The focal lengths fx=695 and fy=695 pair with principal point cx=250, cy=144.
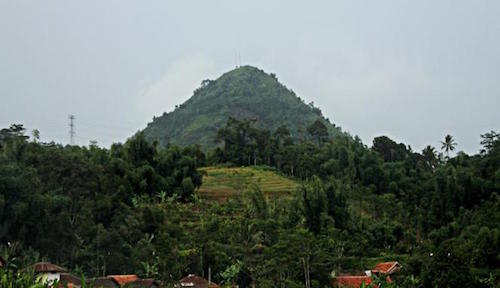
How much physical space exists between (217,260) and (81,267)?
18.9 feet

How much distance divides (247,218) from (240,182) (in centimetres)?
1138

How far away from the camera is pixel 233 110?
85.5 metres

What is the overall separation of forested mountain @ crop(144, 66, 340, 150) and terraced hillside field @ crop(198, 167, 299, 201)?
19180 mm

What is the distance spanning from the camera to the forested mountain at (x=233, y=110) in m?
77.3

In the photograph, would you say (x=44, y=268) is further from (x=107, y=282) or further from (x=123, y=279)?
(x=123, y=279)

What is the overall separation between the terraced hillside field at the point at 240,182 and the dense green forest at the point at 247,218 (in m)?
1.78

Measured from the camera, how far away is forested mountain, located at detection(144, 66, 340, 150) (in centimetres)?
7731

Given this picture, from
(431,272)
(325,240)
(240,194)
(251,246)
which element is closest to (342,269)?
(325,240)

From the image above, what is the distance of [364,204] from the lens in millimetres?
41625

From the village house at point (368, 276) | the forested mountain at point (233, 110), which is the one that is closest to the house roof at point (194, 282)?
the village house at point (368, 276)

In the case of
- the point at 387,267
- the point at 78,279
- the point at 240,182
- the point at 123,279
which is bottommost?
the point at 387,267

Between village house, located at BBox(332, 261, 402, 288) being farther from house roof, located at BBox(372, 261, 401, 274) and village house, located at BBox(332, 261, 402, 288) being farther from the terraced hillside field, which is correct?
the terraced hillside field

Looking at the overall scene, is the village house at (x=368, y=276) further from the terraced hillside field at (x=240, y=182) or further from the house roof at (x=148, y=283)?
the terraced hillside field at (x=240, y=182)

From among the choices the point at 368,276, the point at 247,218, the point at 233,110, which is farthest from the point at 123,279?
the point at 233,110
